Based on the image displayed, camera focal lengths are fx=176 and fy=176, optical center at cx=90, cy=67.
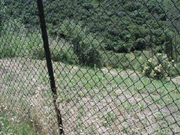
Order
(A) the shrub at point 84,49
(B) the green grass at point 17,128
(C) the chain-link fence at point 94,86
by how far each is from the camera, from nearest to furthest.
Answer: (C) the chain-link fence at point 94,86
(B) the green grass at point 17,128
(A) the shrub at point 84,49

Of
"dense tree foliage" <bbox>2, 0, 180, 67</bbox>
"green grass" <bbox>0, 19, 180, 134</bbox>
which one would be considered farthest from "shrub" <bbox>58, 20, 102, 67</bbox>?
"dense tree foliage" <bbox>2, 0, 180, 67</bbox>

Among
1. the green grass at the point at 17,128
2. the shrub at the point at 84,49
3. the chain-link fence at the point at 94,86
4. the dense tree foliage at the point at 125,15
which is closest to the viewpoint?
the dense tree foliage at the point at 125,15

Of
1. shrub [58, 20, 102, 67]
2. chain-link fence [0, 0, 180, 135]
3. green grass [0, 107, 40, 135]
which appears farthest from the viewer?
shrub [58, 20, 102, 67]

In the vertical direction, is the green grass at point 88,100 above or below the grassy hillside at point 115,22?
below

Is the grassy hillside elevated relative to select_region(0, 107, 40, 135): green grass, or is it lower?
elevated

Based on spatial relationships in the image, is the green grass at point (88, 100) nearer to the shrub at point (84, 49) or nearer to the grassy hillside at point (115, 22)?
the grassy hillside at point (115, 22)

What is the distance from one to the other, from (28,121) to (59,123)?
2.03 ft

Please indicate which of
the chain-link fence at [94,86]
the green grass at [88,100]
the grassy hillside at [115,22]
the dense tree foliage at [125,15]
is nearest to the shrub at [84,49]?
the grassy hillside at [115,22]

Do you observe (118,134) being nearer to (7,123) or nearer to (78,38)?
(7,123)

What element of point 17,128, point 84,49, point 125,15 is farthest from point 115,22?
point 84,49

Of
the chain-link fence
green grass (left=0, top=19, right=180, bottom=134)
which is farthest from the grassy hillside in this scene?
green grass (left=0, top=19, right=180, bottom=134)

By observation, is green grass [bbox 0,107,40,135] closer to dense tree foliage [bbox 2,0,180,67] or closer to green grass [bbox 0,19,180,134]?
green grass [bbox 0,19,180,134]

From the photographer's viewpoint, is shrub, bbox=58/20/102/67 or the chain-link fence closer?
the chain-link fence

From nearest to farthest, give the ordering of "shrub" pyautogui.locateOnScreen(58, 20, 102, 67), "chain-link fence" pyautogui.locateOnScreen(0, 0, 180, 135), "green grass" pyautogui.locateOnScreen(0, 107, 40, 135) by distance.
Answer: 1. "chain-link fence" pyautogui.locateOnScreen(0, 0, 180, 135)
2. "green grass" pyautogui.locateOnScreen(0, 107, 40, 135)
3. "shrub" pyautogui.locateOnScreen(58, 20, 102, 67)
